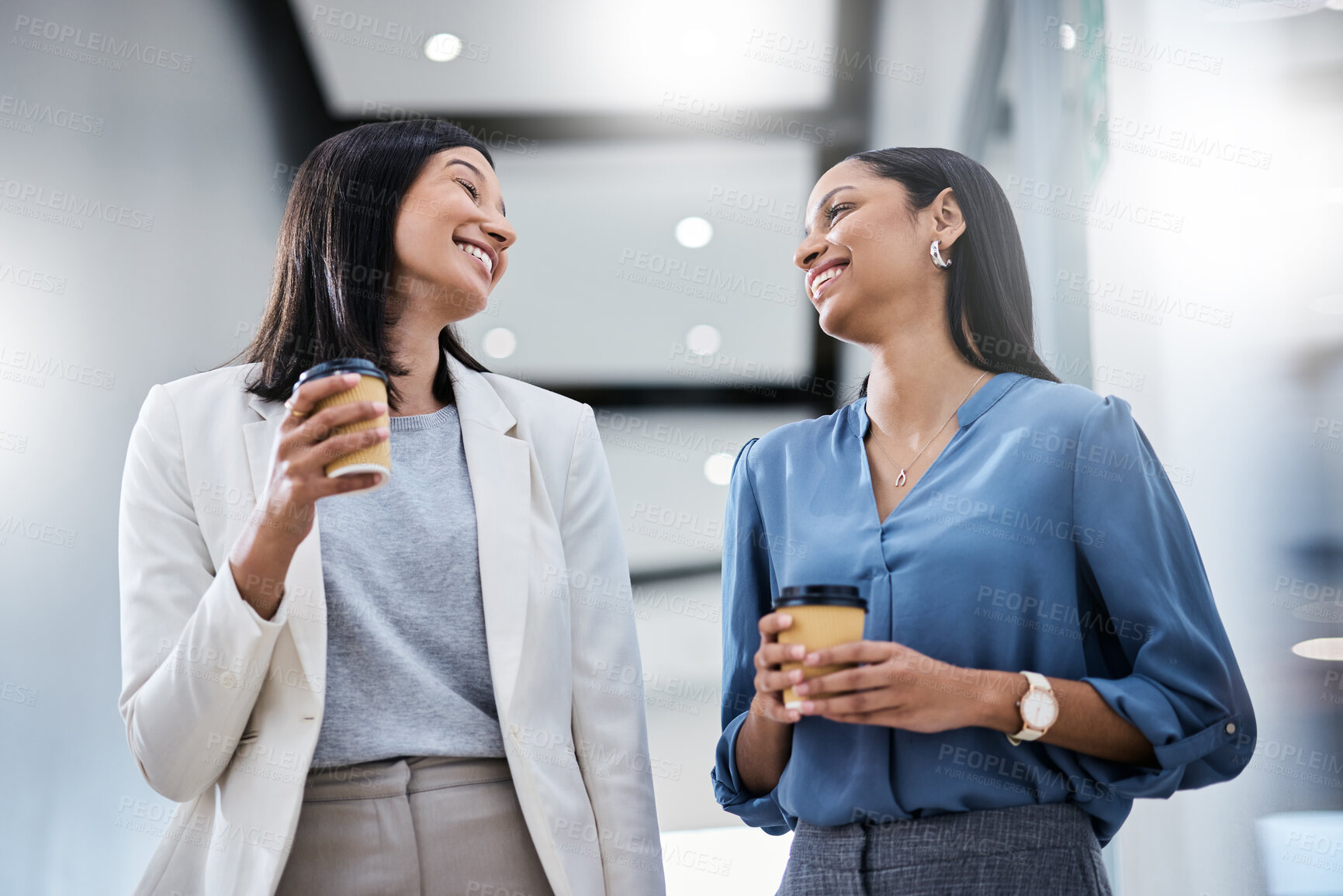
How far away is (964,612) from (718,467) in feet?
9.84

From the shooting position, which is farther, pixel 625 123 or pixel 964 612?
pixel 625 123

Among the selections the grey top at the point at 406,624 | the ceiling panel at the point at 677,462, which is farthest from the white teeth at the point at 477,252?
the ceiling panel at the point at 677,462

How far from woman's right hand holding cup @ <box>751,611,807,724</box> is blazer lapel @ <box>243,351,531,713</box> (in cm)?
39

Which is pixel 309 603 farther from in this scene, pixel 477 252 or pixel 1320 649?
pixel 1320 649

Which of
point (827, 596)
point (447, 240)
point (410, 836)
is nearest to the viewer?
point (827, 596)

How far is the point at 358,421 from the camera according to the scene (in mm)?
1150

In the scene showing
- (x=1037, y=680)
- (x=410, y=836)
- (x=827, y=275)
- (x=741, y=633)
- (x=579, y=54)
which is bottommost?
(x=410, y=836)

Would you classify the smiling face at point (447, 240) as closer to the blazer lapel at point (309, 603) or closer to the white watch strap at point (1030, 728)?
the blazer lapel at point (309, 603)

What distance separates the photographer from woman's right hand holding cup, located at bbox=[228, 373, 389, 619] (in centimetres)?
115

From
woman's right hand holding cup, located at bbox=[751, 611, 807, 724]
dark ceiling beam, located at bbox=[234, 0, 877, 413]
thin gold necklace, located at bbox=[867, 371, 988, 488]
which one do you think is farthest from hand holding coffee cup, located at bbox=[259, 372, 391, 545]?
dark ceiling beam, located at bbox=[234, 0, 877, 413]

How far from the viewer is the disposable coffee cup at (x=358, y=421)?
1150 millimetres

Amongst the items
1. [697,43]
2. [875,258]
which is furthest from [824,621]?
[697,43]

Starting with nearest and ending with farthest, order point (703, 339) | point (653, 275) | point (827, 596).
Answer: point (827, 596) → point (653, 275) → point (703, 339)

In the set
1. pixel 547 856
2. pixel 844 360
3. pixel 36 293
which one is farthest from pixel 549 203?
pixel 547 856
